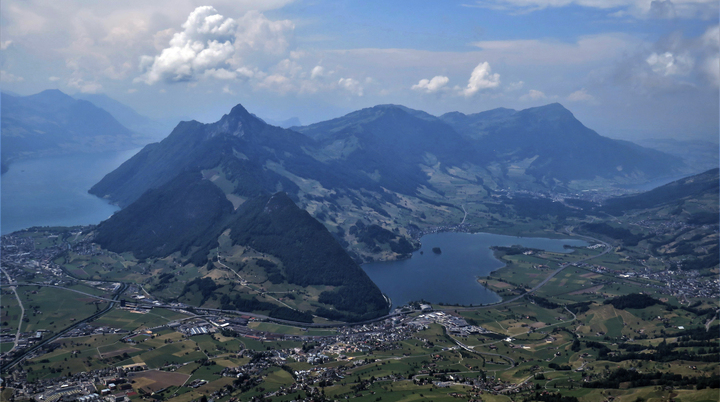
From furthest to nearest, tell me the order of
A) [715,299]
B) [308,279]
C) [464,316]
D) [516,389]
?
[308,279] < [715,299] < [464,316] < [516,389]

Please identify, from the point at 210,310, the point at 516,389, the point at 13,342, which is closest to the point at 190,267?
the point at 210,310

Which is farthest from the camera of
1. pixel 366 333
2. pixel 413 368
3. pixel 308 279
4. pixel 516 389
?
pixel 308 279

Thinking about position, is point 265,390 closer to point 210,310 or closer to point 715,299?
point 210,310

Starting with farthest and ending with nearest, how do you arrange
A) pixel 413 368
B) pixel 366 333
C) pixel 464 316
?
pixel 464 316
pixel 366 333
pixel 413 368

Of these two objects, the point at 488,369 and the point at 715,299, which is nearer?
the point at 488,369

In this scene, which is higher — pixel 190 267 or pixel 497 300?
pixel 190 267

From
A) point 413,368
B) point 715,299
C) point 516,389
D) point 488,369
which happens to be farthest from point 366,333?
point 715,299

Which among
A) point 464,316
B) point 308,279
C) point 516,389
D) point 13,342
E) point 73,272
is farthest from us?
point 73,272

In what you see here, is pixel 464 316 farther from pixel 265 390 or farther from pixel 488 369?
pixel 265 390

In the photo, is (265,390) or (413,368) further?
(413,368)
